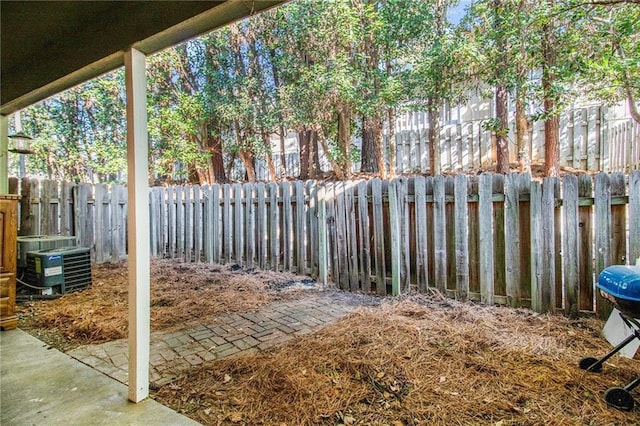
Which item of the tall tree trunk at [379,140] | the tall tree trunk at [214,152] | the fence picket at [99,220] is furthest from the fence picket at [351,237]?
the tall tree trunk at [214,152]

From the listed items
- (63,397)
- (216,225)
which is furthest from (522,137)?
(63,397)

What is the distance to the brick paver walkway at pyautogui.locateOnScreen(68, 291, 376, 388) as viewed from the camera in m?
2.55

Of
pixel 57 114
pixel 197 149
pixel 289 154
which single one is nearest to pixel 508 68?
pixel 197 149

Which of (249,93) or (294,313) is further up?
(249,93)

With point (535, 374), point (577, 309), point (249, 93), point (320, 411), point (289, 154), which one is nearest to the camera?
point (320, 411)

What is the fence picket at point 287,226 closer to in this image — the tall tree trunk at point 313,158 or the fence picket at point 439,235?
the fence picket at point 439,235

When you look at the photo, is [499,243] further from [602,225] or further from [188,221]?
[188,221]

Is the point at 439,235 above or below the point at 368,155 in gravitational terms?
below

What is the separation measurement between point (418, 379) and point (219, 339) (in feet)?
5.58

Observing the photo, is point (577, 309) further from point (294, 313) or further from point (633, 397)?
point (294, 313)

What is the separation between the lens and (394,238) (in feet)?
13.4

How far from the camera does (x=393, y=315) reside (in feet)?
10.7

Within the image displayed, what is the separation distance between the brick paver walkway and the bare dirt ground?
17 centimetres

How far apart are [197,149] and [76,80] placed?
637 cm
